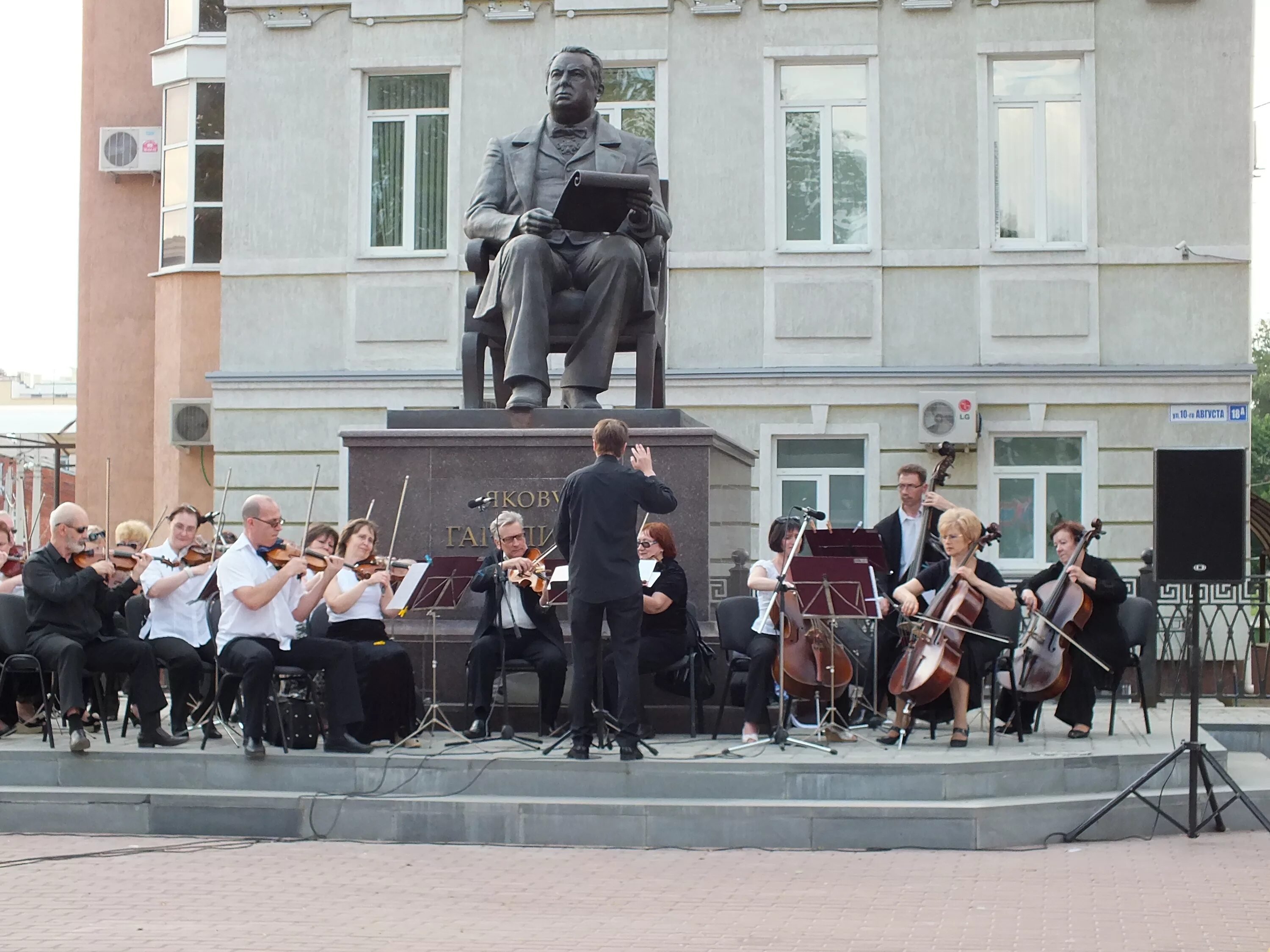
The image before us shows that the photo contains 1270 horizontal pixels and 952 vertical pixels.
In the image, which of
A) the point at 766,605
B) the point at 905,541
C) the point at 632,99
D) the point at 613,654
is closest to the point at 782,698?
the point at 766,605

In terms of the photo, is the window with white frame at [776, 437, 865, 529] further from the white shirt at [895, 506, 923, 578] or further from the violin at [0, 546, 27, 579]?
the violin at [0, 546, 27, 579]

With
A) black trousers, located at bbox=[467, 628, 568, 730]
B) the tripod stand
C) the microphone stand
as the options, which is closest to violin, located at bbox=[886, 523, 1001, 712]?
the microphone stand

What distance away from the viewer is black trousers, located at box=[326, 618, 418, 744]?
10141mm

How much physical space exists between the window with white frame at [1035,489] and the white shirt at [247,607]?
35.7ft

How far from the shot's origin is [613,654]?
30.9ft

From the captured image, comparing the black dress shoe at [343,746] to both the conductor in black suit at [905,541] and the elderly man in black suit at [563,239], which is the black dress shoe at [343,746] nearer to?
the elderly man in black suit at [563,239]

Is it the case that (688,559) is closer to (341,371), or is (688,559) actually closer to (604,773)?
(604,773)

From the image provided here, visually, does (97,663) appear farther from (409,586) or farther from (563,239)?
(563,239)

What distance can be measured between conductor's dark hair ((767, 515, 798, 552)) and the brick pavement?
8.30 feet

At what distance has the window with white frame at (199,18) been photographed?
72.3ft

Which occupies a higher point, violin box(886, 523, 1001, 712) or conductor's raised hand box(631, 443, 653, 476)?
conductor's raised hand box(631, 443, 653, 476)

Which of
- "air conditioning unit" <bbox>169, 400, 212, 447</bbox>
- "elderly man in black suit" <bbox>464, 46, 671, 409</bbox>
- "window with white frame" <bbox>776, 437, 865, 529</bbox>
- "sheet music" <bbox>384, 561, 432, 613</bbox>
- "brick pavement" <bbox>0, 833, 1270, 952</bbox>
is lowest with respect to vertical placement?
"brick pavement" <bbox>0, 833, 1270, 952</bbox>

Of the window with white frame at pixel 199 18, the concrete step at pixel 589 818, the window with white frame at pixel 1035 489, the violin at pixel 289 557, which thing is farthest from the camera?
the window with white frame at pixel 199 18

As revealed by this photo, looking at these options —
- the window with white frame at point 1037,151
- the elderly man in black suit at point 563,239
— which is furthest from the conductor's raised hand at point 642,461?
the window with white frame at point 1037,151
